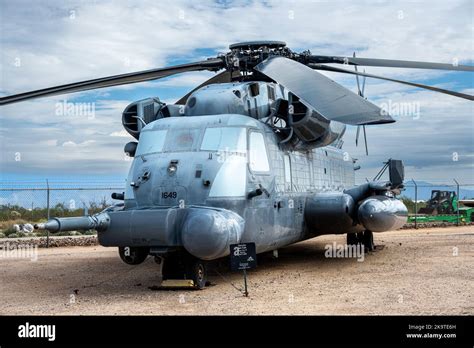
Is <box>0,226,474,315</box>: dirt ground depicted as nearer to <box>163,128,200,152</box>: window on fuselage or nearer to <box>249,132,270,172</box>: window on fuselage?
<box>249,132,270,172</box>: window on fuselage

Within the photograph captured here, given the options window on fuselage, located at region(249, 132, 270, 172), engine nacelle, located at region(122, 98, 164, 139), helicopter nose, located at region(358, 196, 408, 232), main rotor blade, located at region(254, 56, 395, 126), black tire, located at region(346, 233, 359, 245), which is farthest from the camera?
black tire, located at region(346, 233, 359, 245)

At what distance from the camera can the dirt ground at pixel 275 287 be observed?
913cm

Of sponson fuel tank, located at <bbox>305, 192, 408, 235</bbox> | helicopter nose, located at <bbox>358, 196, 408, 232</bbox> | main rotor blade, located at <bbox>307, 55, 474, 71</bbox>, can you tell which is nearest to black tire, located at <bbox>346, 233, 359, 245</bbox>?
sponson fuel tank, located at <bbox>305, 192, 408, 235</bbox>

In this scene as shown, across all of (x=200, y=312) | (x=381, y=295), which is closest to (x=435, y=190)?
(x=381, y=295)

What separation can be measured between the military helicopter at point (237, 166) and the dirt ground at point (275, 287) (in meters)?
0.74

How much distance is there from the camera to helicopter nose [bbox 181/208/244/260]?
9484 millimetres

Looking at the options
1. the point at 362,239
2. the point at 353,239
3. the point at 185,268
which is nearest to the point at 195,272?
the point at 185,268

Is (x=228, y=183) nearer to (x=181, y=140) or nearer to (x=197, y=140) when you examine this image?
(x=197, y=140)

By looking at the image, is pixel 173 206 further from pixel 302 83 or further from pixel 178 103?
pixel 178 103

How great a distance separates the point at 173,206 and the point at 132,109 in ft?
11.2

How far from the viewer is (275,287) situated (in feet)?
36.0

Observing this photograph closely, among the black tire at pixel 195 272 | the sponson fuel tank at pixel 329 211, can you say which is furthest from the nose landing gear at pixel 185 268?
the sponson fuel tank at pixel 329 211

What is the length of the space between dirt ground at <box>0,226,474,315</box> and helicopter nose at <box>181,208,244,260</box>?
2.55ft

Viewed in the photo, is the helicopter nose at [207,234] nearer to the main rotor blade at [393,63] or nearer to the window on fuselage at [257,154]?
the window on fuselage at [257,154]
